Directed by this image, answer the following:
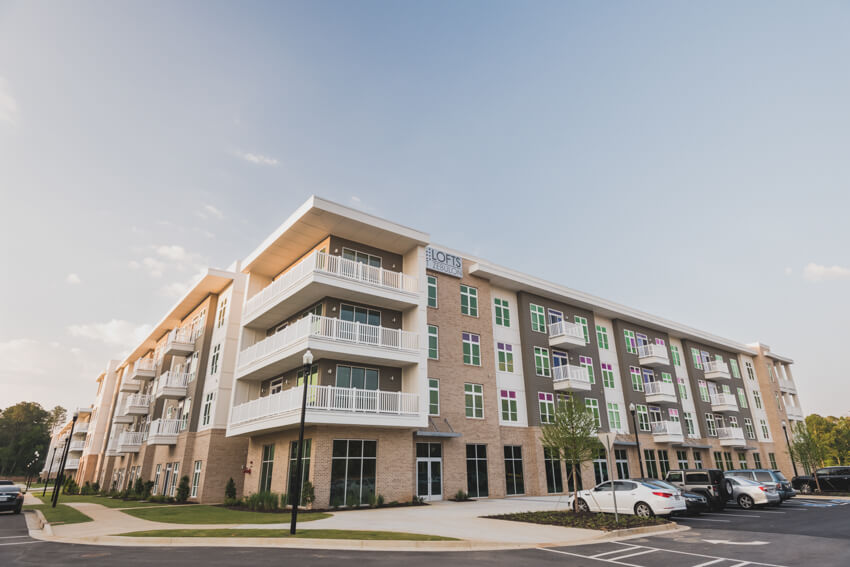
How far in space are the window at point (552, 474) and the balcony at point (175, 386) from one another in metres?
24.0

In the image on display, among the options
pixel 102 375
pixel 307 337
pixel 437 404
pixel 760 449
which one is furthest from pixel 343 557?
pixel 102 375

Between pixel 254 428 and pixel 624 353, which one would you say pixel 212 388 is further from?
pixel 624 353

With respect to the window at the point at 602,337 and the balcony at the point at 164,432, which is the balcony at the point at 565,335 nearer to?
the window at the point at 602,337

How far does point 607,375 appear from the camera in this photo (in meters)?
36.2

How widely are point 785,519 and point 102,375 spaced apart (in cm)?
7062

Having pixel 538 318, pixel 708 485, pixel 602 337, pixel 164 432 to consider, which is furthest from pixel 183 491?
pixel 602 337

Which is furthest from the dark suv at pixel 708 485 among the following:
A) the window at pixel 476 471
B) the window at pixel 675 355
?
the window at pixel 675 355

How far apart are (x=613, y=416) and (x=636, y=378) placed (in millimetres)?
5383

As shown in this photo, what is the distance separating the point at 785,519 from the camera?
17219mm

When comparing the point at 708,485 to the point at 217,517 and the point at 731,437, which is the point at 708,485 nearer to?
the point at 217,517

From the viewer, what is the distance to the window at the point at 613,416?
3431 cm

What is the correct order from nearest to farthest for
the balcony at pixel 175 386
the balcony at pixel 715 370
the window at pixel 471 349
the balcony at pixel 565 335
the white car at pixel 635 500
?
the white car at pixel 635 500 → the window at pixel 471 349 → the balcony at pixel 565 335 → the balcony at pixel 175 386 → the balcony at pixel 715 370

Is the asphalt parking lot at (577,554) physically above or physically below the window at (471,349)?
below

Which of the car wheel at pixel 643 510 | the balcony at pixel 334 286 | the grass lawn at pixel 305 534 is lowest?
the grass lawn at pixel 305 534
